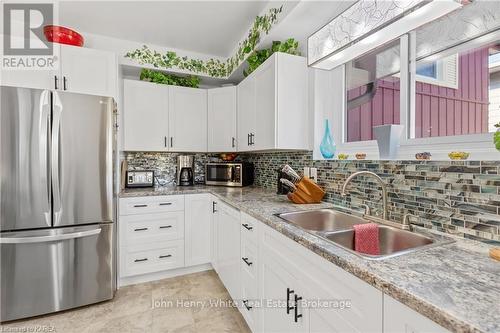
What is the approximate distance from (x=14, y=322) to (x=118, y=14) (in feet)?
8.68

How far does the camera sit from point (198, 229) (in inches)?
101

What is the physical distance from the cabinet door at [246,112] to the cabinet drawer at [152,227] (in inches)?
39.0

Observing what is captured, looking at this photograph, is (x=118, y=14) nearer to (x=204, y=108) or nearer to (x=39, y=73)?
(x=39, y=73)

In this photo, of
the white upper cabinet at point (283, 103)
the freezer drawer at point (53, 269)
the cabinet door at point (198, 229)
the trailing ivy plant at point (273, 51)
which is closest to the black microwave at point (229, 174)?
the cabinet door at point (198, 229)

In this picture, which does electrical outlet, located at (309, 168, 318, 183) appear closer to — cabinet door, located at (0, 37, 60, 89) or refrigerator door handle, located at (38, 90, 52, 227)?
refrigerator door handle, located at (38, 90, 52, 227)

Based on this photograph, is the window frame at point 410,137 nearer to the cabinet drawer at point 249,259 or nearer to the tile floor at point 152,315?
the cabinet drawer at point 249,259

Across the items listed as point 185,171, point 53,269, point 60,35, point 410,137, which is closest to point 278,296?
point 410,137

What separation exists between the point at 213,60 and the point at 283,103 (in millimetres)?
1575

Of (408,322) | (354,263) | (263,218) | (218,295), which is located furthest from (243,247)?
(408,322)

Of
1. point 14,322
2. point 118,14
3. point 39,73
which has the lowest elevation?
point 14,322

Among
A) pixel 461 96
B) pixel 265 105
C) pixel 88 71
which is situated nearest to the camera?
pixel 461 96

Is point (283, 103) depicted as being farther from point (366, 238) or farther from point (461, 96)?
point (366, 238)

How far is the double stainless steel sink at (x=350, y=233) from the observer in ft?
3.32

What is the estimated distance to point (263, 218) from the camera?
1.38m
